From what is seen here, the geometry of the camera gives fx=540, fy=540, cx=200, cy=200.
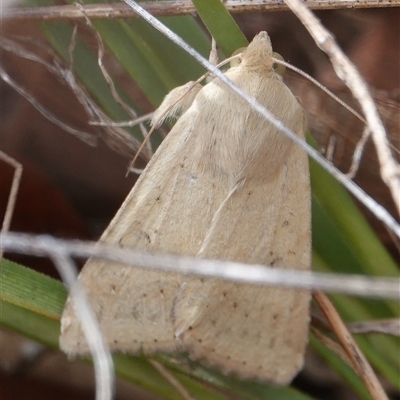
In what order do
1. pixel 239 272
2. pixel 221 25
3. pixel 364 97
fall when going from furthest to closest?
pixel 221 25 → pixel 364 97 → pixel 239 272

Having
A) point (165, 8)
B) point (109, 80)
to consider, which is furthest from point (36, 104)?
point (165, 8)

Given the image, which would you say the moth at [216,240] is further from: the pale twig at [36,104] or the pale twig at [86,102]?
the pale twig at [36,104]

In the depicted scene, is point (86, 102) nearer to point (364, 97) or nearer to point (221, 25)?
point (221, 25)

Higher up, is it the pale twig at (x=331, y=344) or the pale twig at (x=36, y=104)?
the pale twig at (x=36, y=104)

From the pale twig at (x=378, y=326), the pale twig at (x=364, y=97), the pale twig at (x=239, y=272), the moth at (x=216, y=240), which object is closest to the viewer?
the pale twig at (x=239, y=272)

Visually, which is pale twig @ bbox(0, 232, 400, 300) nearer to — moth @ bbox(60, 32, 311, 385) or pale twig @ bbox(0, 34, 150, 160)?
moth @ bbox(60, 32, 311, 385)

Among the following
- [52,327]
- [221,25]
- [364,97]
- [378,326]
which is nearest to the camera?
[364,97]

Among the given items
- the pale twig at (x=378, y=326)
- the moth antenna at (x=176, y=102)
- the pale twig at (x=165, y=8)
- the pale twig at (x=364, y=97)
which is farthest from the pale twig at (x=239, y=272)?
→ the pale twig at (x=378, y=326)
